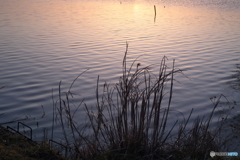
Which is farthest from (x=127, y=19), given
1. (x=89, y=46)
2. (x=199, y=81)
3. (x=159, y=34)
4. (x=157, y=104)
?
(x=157, y=104)

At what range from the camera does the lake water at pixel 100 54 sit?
633 cm

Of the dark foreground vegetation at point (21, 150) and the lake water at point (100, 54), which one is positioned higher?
the dark foreground vegetation at point (21, 150)

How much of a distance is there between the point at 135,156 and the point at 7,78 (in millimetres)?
5193

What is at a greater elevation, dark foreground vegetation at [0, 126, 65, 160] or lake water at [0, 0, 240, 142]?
dark foreground vegetation at [0, 126, 65, 160]

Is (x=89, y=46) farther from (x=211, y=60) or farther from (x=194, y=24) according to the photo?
(x=194, y=24)

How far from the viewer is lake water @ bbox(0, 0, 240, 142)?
633 centimetres

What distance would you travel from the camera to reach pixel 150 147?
317 centimetres

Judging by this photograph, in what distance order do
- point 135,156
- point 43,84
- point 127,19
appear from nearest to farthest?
point 135,156, point 43,84, point 127,19

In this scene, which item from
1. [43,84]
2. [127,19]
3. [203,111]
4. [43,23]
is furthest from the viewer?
[127,19]

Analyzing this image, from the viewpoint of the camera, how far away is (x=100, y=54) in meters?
10.2

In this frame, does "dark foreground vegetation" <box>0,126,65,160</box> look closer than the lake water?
Yes

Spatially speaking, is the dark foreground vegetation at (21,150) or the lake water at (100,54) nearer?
the dark foreground vegetation at (21,150)

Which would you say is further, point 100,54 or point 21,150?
point 100,54

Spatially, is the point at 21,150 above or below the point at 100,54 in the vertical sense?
above
